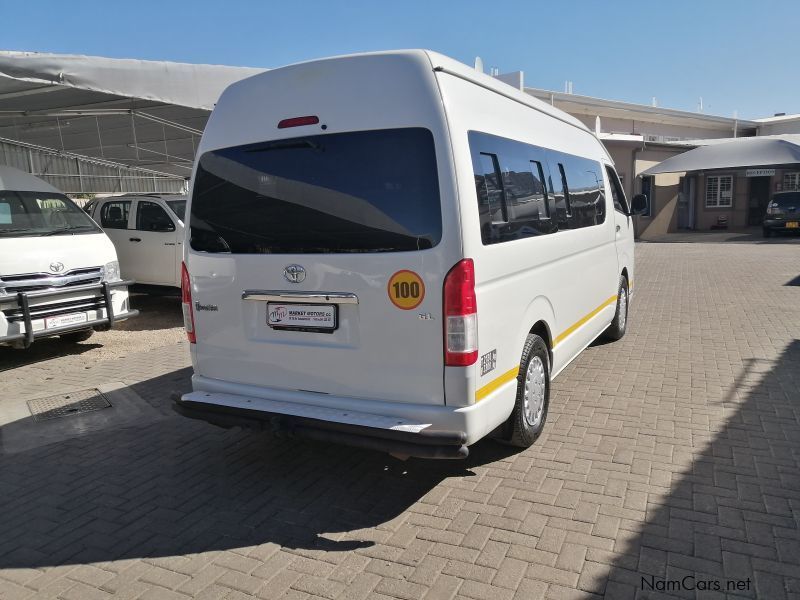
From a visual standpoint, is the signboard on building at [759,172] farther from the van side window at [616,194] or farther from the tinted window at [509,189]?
the tinted window at [509,189]

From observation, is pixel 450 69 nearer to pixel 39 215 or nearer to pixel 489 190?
pixel 489 190

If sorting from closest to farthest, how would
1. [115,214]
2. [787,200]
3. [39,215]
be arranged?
[39,215] → [115,214] → [787,200]

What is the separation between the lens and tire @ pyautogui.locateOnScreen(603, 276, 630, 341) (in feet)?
24.6

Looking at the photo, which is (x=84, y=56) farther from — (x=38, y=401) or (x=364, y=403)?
(x=364, y=403)

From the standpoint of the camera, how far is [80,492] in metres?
4.11

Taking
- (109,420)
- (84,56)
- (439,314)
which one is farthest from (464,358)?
(84,56)

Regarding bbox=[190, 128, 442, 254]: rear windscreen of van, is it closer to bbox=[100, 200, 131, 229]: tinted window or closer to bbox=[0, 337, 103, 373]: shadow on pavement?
bbox=[0, 337, 103, 373]: shadow on pavement

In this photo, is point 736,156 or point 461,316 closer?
point 461,316

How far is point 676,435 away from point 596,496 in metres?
1.27

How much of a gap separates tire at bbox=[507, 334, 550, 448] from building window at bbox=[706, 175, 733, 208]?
2752 cm

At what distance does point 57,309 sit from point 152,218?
3.27 metres

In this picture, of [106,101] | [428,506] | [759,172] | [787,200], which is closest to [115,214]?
[106,101]

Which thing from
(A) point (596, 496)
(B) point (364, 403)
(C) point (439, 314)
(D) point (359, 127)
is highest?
(D) point (359, 127)

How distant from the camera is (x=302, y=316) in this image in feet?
12.5
